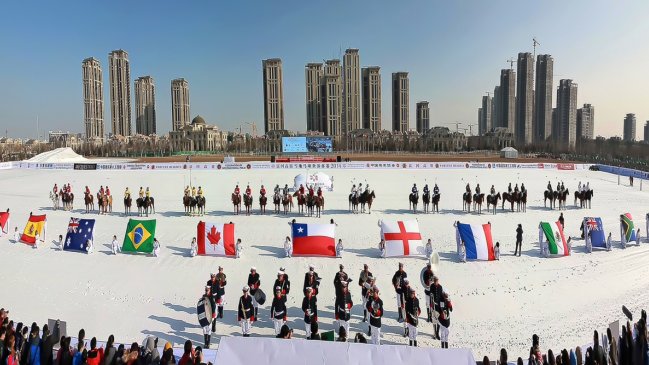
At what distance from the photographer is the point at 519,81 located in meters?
176

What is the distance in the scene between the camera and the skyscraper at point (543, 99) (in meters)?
175

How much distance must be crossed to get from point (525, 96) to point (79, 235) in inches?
7074

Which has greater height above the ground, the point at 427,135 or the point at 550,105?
the point at 550,105

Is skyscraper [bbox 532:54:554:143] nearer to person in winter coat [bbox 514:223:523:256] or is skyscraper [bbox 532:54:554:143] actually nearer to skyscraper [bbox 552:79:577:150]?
skyscraper [bbox 552:79:577:150]

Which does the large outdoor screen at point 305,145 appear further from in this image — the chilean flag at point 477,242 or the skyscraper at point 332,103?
the skyscraper at point 332,103

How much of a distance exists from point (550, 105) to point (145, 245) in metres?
190

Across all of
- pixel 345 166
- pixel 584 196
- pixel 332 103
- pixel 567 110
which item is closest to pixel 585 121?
pixel 567 110

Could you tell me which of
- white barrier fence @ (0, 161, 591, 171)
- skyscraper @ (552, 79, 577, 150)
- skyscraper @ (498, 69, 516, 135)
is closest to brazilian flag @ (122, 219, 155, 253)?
white barrier fence @ (0, 161, 591, 171)

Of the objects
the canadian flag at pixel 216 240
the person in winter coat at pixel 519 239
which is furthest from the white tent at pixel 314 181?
the person in winter coat at pixel 519 239

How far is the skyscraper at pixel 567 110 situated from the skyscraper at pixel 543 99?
16.2 feet

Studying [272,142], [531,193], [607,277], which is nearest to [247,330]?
[607,277]

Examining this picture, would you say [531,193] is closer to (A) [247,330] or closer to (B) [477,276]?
(B) [477,276]

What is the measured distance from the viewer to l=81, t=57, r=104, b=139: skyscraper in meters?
190

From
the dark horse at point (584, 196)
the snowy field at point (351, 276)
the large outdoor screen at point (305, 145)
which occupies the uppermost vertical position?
the large outdoor screen at point (305, 145)
